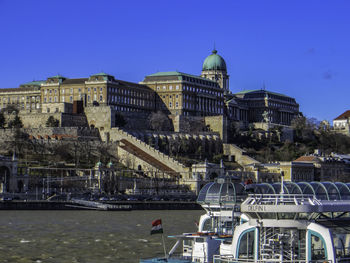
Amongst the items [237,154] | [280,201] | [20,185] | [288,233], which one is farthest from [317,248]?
[237,154]

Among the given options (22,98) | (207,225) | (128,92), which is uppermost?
(128,92)

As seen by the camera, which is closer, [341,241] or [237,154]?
[341,241]

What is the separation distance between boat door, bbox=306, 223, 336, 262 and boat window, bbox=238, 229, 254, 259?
271 cm

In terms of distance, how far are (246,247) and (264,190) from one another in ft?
34.9

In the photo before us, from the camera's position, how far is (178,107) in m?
185

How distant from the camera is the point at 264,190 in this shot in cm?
4516

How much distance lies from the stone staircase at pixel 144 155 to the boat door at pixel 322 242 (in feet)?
359

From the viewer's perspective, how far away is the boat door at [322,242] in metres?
32.3

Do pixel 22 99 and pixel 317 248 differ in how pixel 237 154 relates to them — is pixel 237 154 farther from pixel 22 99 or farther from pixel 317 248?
pixel 317 248

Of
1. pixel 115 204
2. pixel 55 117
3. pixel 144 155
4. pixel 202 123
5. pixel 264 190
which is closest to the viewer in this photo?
pixel 264 190

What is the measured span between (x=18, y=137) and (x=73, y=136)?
11788 millimetres

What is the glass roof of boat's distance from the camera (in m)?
41.9

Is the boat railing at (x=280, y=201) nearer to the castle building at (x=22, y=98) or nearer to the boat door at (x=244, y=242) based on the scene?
the boat door at (x=244, y=242)

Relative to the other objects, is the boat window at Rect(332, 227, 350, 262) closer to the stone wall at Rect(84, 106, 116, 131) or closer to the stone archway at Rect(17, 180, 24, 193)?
the stone archway at Rect(17, 180, 24, 193)
